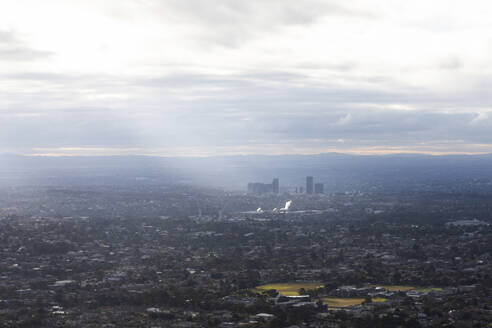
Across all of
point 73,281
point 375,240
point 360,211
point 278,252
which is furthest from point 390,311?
point 360,211

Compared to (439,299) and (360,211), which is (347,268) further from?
(360,211)

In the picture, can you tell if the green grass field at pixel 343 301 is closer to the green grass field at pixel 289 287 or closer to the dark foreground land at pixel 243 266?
the dark foreground land at pixel 243 266

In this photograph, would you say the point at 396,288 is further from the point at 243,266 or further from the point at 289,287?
the point at 243,266

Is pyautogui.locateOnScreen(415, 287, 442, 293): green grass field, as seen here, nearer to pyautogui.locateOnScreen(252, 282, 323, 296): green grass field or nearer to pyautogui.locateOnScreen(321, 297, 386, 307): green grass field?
pyautogui.locateOnScreen(321, 297, 386, 307): green grass field

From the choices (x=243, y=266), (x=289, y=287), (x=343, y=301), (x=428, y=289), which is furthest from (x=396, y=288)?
(x=243, y=266)

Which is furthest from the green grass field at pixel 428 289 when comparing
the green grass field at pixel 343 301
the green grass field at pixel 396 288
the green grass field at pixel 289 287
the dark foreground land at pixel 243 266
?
the green grass field at pixel 289 287

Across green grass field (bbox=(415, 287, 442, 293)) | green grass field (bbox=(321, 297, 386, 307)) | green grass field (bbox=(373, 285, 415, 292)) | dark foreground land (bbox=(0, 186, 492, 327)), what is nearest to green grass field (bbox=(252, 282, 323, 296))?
dark foreground land (bbox=(0, 186, 492, 327))
